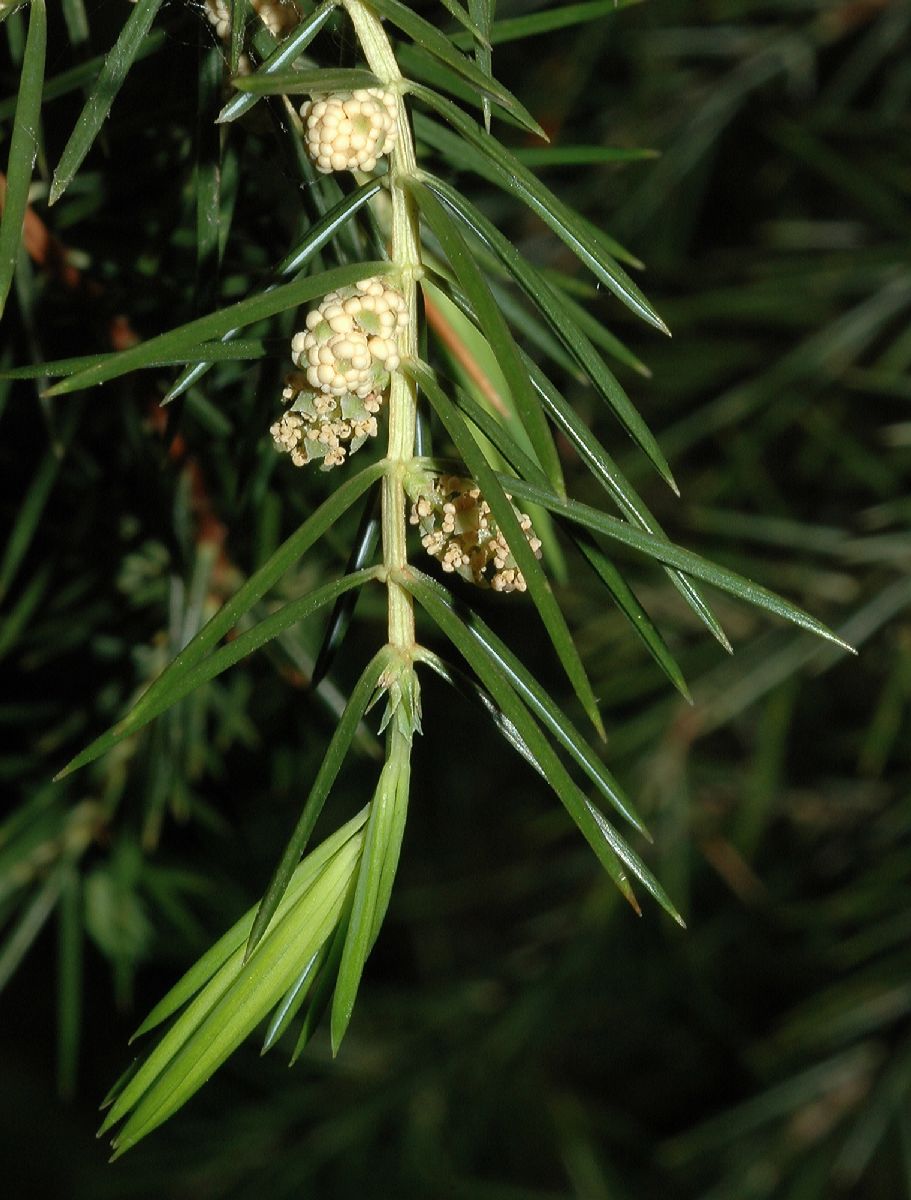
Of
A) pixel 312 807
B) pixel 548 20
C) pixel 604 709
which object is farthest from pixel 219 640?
pixel 604 709

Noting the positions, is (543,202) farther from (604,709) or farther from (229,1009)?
(604,709)

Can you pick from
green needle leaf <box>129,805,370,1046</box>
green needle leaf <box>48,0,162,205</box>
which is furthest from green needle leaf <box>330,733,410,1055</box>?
green needle leaf <box>48,0,162,205</box>

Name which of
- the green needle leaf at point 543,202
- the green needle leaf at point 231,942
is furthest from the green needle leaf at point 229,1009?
the green needle leaf at point 543,202

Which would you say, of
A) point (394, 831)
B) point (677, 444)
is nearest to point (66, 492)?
point (394, 831)

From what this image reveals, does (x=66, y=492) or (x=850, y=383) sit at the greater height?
(x=66, y=492)

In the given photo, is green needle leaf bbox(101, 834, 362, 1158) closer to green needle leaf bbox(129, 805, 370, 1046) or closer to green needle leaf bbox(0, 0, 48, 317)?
green needle leaf bbox(129, 805, 370, 1046)

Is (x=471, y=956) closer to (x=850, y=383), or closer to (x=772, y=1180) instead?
(x=772, y=1180)
